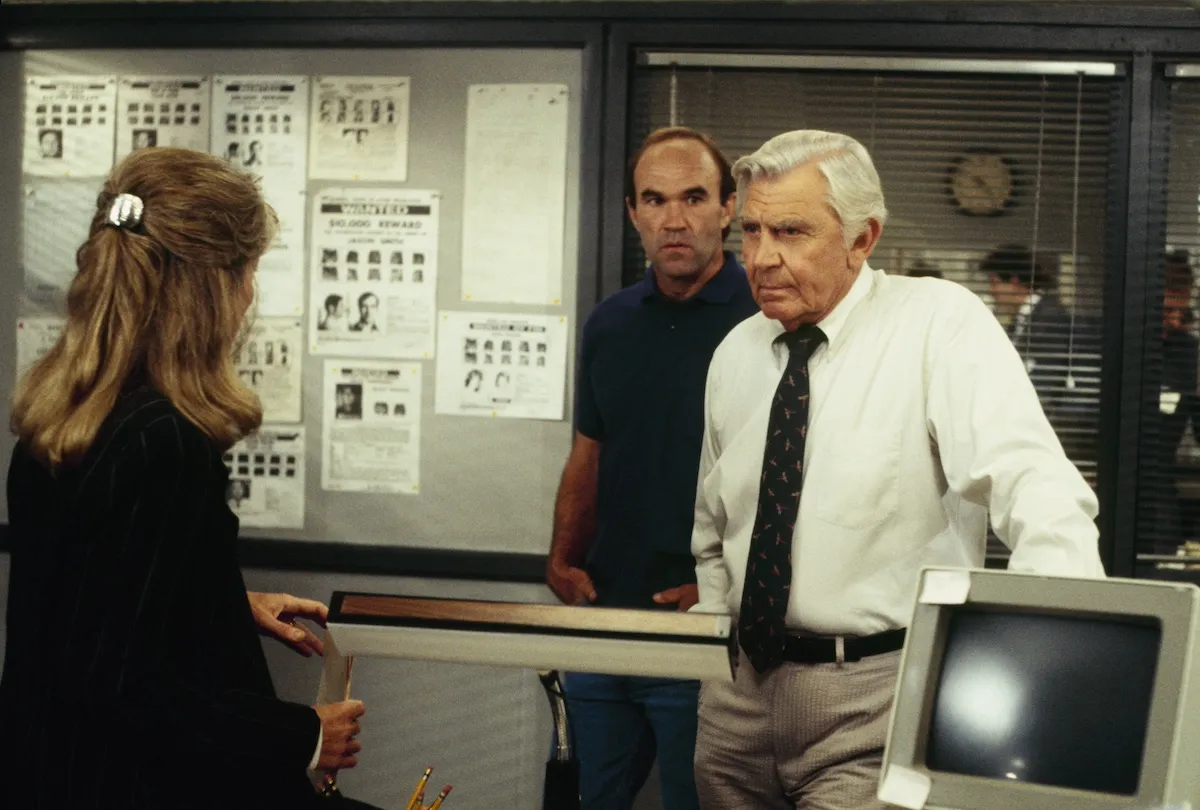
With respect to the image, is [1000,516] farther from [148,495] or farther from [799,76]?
[799,76]

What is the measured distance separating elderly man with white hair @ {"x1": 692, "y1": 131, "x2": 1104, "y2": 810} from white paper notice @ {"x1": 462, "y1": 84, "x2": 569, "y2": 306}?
1236mm

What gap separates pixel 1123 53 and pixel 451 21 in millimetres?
1626

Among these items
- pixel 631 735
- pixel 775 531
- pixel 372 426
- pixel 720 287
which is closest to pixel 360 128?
pixel 372 426

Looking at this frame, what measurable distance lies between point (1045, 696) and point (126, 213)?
112 cm

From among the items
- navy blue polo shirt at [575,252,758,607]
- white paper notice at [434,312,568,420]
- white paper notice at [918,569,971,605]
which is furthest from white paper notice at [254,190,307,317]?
white paper notice at [918,569,971,605]

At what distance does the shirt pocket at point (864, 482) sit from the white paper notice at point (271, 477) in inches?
70.4

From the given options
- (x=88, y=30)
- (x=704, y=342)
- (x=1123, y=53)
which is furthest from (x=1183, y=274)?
(x=88, y=30)

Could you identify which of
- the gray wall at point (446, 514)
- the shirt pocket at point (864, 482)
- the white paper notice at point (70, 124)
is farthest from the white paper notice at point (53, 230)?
the shirt pocket at point (864, 482)

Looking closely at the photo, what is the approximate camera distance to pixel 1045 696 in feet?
3.97

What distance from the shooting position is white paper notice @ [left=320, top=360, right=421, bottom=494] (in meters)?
3.24

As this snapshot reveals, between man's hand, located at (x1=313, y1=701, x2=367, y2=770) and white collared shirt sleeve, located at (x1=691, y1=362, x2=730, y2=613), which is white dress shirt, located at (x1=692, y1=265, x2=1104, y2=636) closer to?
white collared shirt sleeve, located at (x1=691, y1=362, x2=730, y2=613)

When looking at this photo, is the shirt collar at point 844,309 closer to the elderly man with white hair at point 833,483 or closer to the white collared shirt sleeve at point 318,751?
the elderly man with white hair at point 833,483

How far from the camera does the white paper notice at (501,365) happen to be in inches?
126

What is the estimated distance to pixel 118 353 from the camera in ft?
4.79
